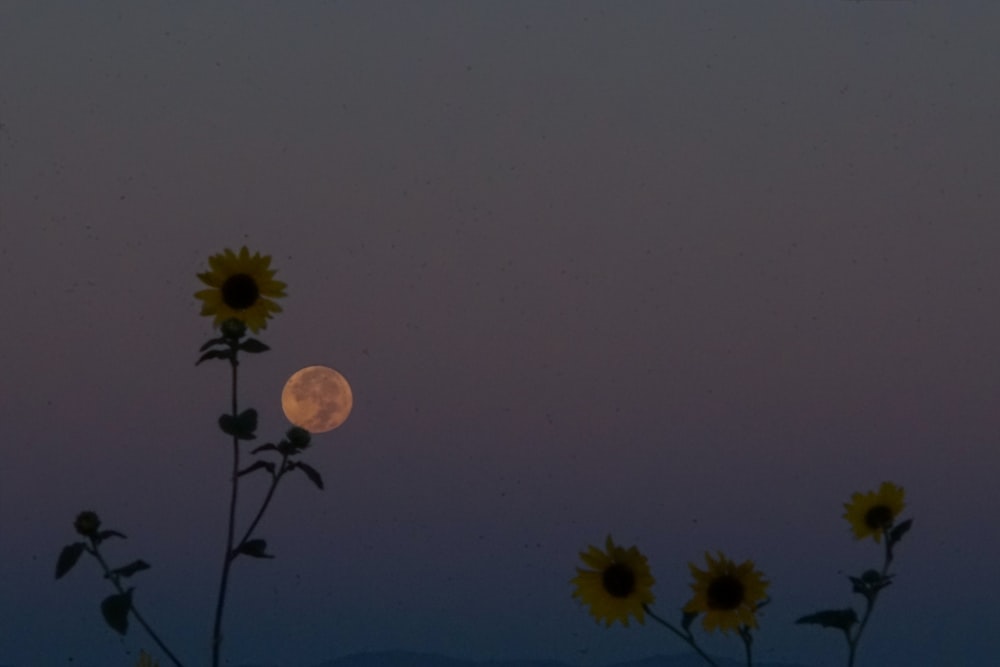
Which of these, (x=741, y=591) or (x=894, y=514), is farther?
(x=894, y=514)

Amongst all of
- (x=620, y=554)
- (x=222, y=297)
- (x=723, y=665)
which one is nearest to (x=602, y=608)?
(x=620, y=554)

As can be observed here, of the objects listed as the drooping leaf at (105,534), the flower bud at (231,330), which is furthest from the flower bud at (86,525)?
the flower bud at (231,330)

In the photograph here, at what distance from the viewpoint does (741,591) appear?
14.7 feet

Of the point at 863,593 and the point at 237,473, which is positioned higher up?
the point at 237,473

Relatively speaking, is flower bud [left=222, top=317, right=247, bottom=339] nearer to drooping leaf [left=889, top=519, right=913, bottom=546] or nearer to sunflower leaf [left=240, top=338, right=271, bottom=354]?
sunflower leaf [left=240, top=338, right=271, bottom=354]

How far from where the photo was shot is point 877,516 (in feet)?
16.1

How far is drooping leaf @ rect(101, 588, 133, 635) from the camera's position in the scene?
4.13 meters

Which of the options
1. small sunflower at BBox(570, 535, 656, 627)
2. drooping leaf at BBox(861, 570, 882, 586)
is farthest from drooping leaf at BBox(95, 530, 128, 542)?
drooping leaf at BBox(861, 570, 882, 586)

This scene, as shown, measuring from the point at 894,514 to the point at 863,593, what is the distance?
0.72m

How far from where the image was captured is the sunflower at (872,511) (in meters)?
4.90

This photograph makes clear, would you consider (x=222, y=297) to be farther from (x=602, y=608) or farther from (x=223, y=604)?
(x=602, y=608)

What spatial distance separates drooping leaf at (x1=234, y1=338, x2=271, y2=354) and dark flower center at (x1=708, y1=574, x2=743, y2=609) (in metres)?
1.61

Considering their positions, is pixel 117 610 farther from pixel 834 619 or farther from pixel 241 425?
pixel 834 619

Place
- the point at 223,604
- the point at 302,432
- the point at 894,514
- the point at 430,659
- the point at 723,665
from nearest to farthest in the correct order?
the point at 723,665 < the point at 223,604 < the point at 302,432 < the point at 894,514 < the point at 430,659
